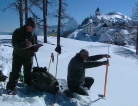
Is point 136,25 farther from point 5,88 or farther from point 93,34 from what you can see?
point 93,34

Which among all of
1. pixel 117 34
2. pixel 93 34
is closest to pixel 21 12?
pixel 117 34

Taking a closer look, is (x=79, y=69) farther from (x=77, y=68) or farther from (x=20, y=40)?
(x=20, y=40)

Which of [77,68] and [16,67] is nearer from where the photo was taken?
[16,67]

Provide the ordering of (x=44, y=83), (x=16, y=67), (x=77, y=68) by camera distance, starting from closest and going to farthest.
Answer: (x=16, y=67), (x=44, y=83), (x=77, y=68)

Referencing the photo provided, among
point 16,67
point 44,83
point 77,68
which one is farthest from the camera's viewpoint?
point 77,68

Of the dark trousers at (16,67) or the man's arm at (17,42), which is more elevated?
the man's arm at (17,42)

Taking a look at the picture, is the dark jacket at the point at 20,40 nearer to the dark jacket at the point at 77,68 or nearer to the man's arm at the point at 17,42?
the man's arm at the point at 17,42

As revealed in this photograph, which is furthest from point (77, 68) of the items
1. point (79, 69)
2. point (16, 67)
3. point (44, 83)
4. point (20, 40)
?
point (20, 40)

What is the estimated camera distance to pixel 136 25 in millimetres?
33594

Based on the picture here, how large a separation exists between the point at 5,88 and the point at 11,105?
4.29ft

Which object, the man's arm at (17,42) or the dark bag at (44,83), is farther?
the dark bag at (44,83)

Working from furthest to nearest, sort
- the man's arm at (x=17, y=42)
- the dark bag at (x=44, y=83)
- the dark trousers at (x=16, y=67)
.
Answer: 1. the dark bag at (x=44, y=83)
2. the dark trousers at (x=16, y=67)
3. the man's arm at (x=17, y=42)

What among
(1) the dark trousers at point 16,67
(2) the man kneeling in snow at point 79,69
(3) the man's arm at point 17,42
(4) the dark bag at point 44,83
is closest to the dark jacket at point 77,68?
(2) the man kneeling in snow at point 79,69

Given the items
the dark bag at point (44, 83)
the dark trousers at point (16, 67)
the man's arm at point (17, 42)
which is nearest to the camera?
the man's arm at point (17, 42)
